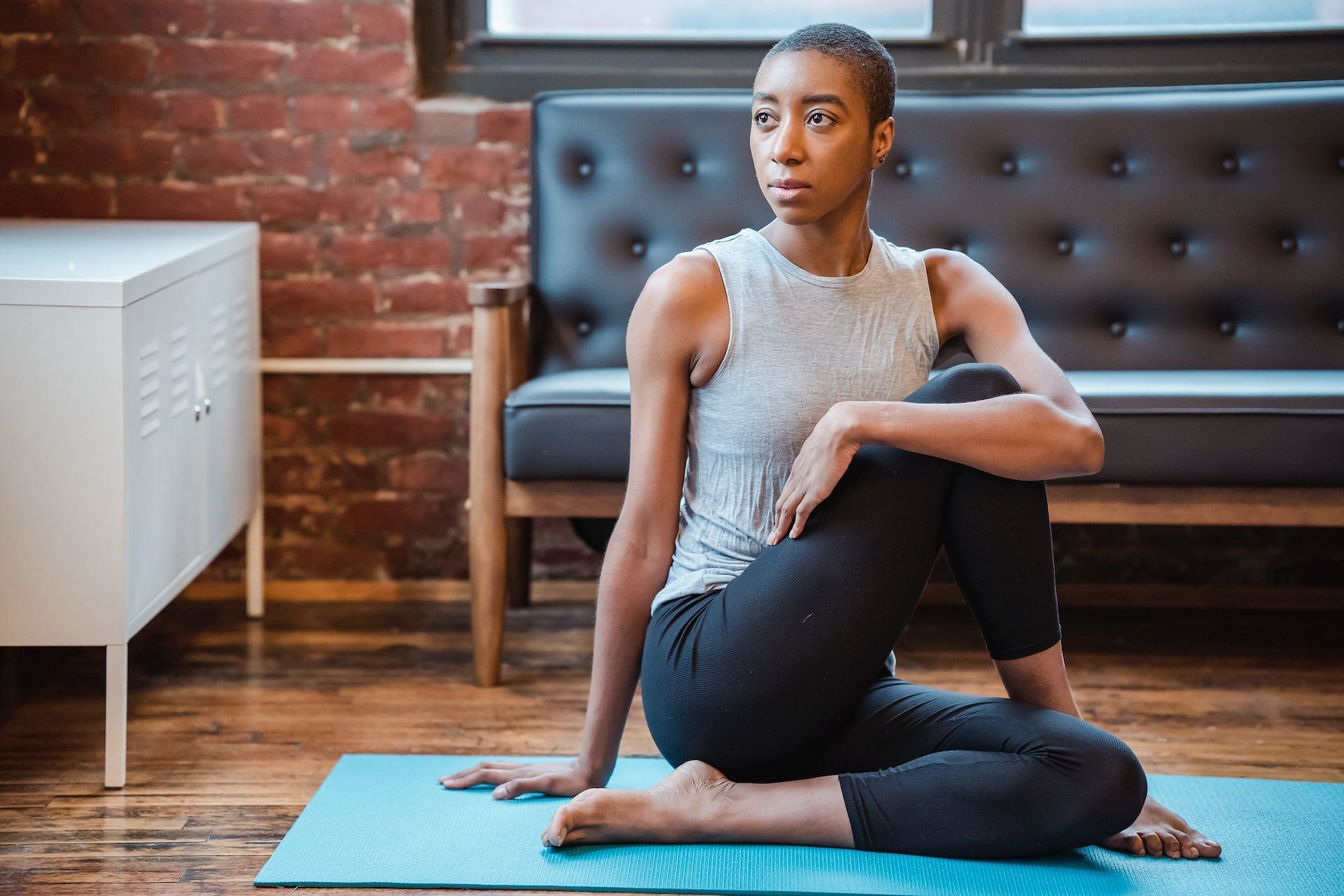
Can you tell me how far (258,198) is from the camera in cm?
264

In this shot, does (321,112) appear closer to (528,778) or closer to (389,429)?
(389,429)

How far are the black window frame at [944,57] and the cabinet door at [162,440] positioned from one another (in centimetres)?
89

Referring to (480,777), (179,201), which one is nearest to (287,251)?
(179,201)

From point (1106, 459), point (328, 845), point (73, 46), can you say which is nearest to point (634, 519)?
point (328, 845)

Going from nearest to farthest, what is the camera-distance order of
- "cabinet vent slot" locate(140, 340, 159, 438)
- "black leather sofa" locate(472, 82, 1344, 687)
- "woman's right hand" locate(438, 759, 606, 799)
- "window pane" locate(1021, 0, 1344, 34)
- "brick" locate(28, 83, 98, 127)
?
"woman's right hand" locate(438, 759, 606, 799) → "cabinet vent slot" locate(140, 340, 159, 438) → "black leather sofa" locate(472, 82, 1344, 687) → "brick" locate(28, 83, 98, 127) → "window pane" locate(1021, 0, 1344, 34)

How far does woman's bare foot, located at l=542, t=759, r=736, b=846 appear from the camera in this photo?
146 cm

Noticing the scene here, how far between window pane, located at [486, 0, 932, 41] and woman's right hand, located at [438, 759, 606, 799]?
5.39ft

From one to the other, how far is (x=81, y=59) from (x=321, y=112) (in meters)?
0.46

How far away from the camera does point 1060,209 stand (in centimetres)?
251

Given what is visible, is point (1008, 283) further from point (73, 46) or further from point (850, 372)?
point (73, 46)

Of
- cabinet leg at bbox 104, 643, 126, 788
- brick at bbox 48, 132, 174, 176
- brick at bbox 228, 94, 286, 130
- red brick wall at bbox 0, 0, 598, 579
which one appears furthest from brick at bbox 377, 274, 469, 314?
cabinet leg at bbox 104, 643, 126, 788

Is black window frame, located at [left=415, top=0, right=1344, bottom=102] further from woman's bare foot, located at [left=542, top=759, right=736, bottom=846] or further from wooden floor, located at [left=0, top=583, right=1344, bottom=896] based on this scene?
woman's bare foot, located at [left=542, top=759, right=736, bottom=846]

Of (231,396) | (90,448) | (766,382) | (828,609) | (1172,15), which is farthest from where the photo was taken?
(1172,15)

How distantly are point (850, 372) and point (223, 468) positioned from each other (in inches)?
50.1
